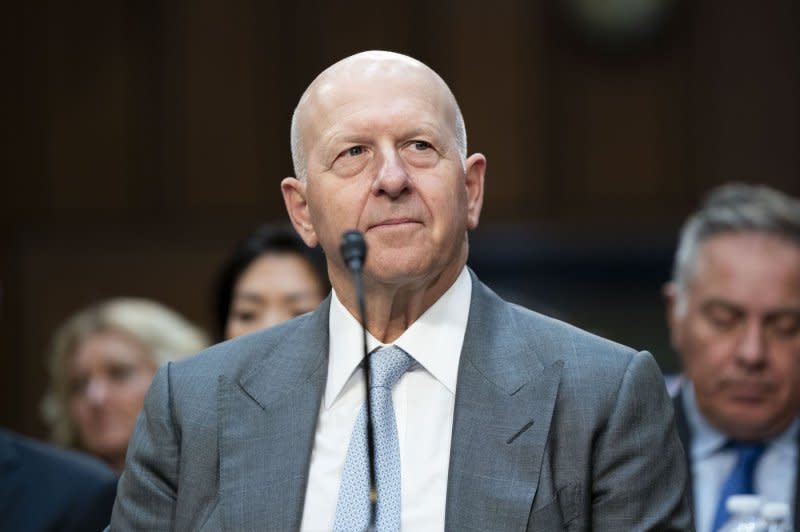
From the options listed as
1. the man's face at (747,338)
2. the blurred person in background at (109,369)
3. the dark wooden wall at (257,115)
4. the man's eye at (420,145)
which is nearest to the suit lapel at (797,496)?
the man's face at (747,338)

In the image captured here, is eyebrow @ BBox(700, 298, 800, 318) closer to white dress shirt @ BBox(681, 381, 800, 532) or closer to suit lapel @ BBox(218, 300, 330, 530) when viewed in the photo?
white dress shirt @ BBox(681, 381, 800, 532)

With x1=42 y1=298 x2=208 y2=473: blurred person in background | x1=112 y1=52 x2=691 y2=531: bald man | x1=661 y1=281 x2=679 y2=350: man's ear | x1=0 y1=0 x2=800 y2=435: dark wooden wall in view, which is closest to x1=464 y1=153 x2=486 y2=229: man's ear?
x1=112 y1=52 x2=691 y2=531: bald man

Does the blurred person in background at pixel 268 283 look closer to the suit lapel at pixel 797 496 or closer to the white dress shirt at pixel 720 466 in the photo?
the white dress shirt at pixel 720 466

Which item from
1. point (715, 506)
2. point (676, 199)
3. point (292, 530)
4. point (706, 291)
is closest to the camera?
point (292, 530)

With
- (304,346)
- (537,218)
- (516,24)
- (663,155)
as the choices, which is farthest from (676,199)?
(304,346)

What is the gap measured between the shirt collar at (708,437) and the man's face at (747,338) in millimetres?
22

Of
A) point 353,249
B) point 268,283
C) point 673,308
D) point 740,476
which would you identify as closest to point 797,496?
point 740,476

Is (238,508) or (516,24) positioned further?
(516,24)

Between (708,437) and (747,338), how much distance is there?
27 cm

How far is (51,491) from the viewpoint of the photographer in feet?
10.6

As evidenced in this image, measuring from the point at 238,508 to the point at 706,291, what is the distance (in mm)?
1920

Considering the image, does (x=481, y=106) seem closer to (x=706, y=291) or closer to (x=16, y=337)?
(x=16, y=337)

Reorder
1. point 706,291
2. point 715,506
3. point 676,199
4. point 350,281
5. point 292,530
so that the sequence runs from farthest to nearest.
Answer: point 676,199 < point 706,291 < point 715,506 < point 350,281 < point 292,530

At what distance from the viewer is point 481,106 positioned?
6.92 meters
